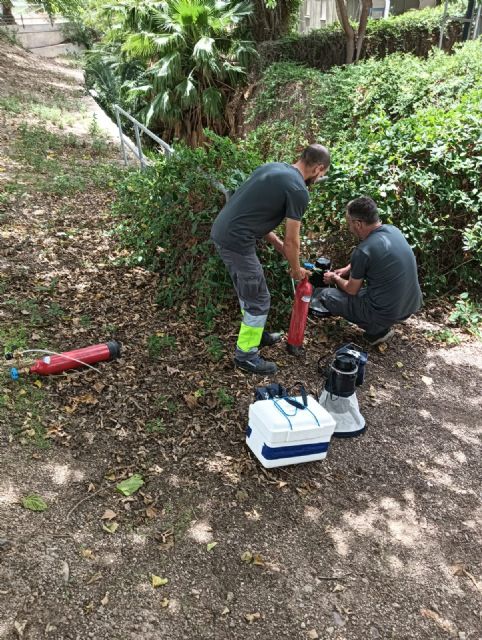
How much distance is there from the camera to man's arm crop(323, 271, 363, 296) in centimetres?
455

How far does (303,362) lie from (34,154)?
22.1ft

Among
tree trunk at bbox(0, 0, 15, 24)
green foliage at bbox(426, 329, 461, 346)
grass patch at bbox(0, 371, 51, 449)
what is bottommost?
green foliage at bbox(426, 329, 461, 346)

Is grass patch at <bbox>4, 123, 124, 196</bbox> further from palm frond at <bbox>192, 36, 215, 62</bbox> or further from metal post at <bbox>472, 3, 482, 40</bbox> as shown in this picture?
metal post at <bbox>472, 3, 482, 40</bbox>

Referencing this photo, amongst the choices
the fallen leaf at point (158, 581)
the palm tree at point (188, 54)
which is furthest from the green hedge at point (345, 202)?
the palm tree at point (188, 54)

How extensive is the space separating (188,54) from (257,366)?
9589 millimetres

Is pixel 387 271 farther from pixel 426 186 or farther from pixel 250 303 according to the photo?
pixel 426 186

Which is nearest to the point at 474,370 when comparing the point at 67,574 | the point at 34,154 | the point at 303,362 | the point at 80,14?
the point at 303,362

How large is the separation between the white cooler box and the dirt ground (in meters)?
0.12

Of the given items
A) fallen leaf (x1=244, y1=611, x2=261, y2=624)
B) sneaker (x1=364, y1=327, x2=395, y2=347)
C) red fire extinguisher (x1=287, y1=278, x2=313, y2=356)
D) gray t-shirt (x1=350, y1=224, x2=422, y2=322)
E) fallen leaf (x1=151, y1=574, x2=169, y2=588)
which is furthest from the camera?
sneaker (x1=364, y1=327, x2=395, y2=347)

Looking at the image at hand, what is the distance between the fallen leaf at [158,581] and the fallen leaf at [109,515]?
0.44 meters

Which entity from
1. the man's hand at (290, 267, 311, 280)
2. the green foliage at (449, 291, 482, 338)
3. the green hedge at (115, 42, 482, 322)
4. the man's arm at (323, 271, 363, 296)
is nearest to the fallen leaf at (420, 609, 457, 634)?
the man's hand at (290, 267, 311, 280)

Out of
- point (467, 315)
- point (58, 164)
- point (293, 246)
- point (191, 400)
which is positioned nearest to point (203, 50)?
point (58, 164)

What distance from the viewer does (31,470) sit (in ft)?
10.2

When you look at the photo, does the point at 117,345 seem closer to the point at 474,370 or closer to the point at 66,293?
the point at 66,293
